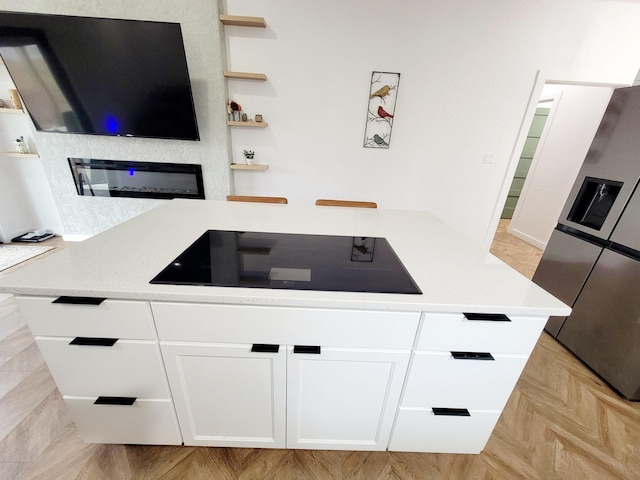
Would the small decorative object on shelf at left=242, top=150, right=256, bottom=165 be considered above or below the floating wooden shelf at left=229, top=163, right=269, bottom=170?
above

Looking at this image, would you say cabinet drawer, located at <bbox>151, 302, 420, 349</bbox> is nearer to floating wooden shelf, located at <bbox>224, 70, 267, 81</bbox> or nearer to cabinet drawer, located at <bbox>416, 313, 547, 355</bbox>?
cabinet drawer, located at <bbox>416, 313, 547, 355</bbox>

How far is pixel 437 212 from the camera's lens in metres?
3.07

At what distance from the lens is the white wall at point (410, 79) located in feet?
7.78

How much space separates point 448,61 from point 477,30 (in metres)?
0.34

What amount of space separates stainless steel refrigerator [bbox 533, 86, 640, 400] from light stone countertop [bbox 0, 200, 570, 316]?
1.11 meters

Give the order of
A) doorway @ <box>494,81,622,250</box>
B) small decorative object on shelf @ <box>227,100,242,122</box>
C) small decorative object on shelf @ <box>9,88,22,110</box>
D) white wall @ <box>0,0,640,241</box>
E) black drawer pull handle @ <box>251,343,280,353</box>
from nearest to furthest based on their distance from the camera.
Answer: black drawer pull handle @ <box>251,343,280,353</box> < white wall @ <box>0,0,640,241</box> < small decorative object on shelf @ <box>227,100,242,122</box> < small decorative object on shelf @ <box>9,88,22,110</box> < doorway @ <box>494,81,622,250</box>

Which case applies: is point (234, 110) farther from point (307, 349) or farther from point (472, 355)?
point (472, 355)

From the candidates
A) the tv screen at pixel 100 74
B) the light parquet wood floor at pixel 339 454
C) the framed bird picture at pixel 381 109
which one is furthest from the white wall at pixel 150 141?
the light parquet wood floor at pixel 339 454

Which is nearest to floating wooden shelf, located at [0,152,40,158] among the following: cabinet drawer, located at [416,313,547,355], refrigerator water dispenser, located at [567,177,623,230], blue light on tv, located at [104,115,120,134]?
blue light on tv, located at [104,115,120,134]

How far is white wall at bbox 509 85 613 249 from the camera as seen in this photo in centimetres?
321

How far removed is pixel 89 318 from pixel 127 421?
1.75ft

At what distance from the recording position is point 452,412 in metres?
1.03

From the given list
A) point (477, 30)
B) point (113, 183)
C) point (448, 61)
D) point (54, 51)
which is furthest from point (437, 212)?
point (54, 51)

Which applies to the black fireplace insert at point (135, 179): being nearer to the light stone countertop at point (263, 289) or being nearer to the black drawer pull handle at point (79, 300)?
the light stone countertop at point (263, 289)
